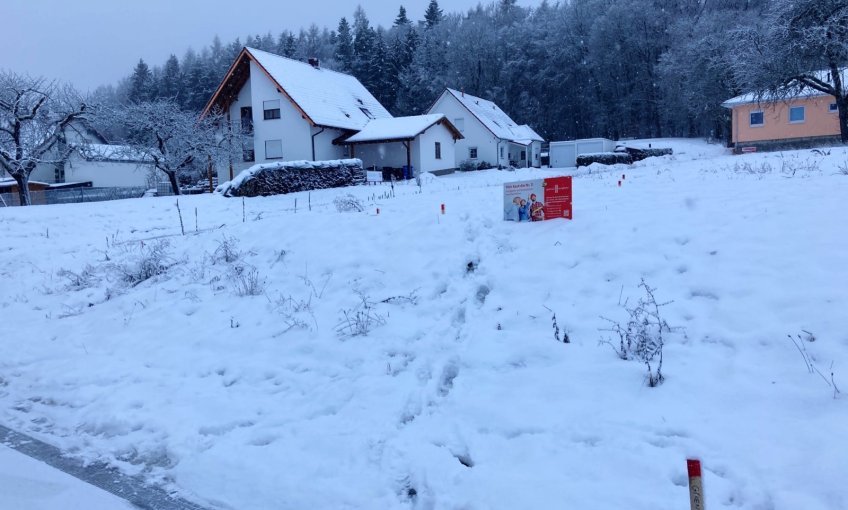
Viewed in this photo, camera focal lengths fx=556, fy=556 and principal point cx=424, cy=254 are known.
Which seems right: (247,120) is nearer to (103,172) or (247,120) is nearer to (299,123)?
(299,123)

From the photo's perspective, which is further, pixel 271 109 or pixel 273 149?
pixel 273 149

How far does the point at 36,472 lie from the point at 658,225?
7004 millimetres

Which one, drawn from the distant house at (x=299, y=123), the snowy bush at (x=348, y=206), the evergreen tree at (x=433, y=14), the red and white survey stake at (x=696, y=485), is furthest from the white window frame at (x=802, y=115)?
the evergreen tree at (x=433, y=14)

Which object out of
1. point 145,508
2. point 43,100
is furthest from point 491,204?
point 43,100

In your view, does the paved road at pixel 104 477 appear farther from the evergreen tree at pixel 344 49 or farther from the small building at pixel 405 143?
the evergreen tree at pixel 344 49

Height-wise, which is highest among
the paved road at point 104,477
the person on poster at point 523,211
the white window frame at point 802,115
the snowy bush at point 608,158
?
the white window frame at point 802,115

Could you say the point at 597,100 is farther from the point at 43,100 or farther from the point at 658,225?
the point at 658,225

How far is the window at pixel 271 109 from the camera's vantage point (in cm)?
3362

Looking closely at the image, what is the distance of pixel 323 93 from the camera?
117 feet

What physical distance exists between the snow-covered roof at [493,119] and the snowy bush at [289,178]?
21272mm

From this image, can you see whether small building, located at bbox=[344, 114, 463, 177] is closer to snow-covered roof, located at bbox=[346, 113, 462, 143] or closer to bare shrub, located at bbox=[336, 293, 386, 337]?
snow-covered roof, located at bbox=[346, 113, 462, 143]

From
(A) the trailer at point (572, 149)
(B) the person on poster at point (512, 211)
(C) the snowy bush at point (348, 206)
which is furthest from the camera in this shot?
(A) the trailer at point (572, 149)

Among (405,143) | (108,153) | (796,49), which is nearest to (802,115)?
(796,49)

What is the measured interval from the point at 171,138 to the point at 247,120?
17.2ft
